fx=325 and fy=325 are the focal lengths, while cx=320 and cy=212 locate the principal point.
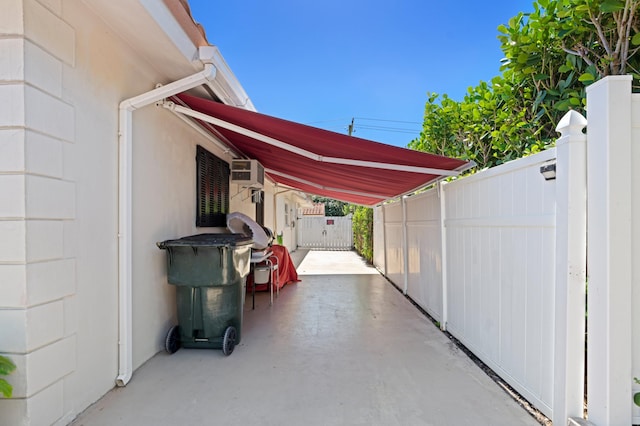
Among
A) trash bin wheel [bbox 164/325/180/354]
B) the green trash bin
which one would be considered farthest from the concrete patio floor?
the green trash bin

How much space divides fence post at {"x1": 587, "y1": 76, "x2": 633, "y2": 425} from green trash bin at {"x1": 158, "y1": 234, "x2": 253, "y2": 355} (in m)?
3.83

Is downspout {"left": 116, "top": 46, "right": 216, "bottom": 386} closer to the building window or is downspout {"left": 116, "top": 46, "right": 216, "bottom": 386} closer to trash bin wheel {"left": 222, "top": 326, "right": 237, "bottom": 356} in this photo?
trash bin wheel {"left": 222, "top": 326, "right": 237, "bottom": 356}

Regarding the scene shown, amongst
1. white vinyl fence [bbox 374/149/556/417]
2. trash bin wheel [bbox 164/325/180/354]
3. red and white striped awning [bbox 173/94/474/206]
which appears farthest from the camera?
trash bin wheel [bbox 164/325/180/354]

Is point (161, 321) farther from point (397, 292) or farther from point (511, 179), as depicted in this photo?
point (397, 292)

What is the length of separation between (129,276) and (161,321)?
1.21m

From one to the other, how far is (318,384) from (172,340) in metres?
2.18

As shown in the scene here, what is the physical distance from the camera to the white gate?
22688 mm

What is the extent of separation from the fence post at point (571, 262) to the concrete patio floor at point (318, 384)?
22.2 inches

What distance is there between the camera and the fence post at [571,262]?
8.36 feet

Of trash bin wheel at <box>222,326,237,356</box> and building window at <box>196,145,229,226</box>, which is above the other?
building window at <box>196,145,229,226</box>

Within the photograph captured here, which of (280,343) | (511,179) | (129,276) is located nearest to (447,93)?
(511,179)

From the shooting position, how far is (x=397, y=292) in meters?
8.64

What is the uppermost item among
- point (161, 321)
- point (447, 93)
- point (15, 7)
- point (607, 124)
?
point (447, 93)

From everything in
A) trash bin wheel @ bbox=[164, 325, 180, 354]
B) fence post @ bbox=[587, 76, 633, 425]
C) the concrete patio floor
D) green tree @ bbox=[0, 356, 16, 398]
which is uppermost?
fence post @ bbox=[587, 76, 633, 425]
